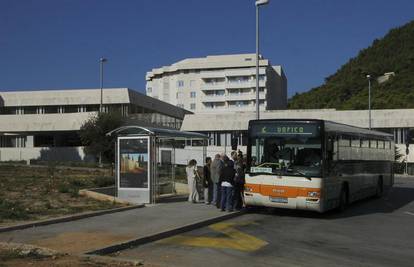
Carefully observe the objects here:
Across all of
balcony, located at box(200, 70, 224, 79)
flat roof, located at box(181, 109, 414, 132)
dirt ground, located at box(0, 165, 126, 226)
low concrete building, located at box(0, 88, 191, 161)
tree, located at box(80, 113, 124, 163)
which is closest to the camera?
dirt ground, located at box(0, 165, 126, 226)

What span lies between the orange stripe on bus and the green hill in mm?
89532

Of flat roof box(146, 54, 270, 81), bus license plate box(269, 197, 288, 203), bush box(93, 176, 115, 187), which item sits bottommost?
bus license plate box(269, 197, 288, 203)

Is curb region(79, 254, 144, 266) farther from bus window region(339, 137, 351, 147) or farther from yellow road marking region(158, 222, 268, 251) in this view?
bus window region(339, 137, 351, 147)

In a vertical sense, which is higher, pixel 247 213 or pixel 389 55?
pixel 389 55

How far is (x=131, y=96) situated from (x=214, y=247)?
64.1 m

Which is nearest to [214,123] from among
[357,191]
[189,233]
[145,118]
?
[145,118]

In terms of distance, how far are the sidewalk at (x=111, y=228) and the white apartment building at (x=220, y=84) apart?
114 meters

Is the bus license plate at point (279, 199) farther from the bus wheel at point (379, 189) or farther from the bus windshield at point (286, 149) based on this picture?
the bus wheel at point (379, 189)

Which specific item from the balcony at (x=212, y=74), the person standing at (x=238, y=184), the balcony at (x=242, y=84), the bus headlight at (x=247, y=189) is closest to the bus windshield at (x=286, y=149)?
the bus headlight at (x=247, y=189)

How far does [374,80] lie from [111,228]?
12783 cm

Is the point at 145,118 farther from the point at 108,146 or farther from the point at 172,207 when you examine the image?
the point at 172,207

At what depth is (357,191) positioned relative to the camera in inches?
789

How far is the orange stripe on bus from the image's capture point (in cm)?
1581

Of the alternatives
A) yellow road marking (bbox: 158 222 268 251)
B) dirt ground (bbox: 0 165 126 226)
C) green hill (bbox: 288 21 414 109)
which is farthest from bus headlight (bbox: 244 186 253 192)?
green hill (bbox: 288 21 414 109)
